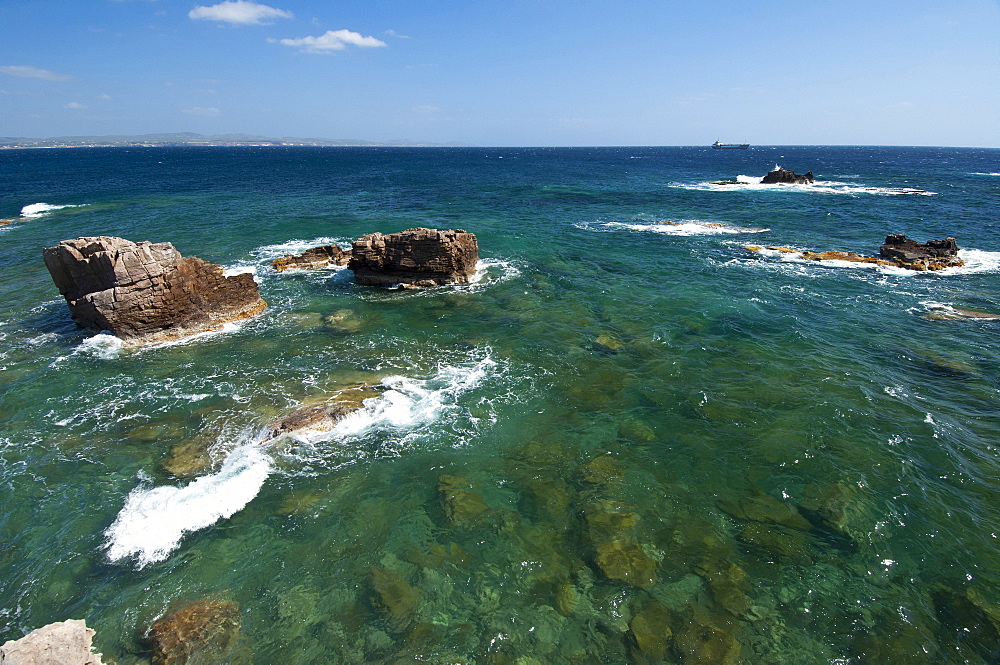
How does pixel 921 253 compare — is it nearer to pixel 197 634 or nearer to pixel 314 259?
pixel 314 259

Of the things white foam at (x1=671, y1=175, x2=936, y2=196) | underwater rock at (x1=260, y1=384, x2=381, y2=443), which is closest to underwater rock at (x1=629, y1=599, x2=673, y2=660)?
underwater rock at (x1=260, y1=384, x2=381, y2=443)

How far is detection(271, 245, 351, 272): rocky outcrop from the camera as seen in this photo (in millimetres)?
32906

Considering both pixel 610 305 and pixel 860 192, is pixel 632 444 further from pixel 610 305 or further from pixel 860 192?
pixel 860 192

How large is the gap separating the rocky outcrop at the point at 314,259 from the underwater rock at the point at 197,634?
25791 millimetres

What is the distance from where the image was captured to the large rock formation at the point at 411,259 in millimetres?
29453

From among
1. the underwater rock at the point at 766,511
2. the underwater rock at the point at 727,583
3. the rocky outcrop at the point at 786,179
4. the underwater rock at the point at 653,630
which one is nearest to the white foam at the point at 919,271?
the underwater rock at the point at 766,511

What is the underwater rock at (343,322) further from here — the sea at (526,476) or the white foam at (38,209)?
the white foam at (38,209)

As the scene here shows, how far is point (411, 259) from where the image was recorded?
29.6m

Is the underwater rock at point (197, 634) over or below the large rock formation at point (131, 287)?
below

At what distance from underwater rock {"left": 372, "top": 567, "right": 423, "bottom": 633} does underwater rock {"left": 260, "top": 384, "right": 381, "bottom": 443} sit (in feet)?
20.6

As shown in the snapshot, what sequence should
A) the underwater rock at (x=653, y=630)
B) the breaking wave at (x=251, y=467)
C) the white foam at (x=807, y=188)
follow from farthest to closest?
the white foam at (x=807, y=188), the breaking wave at (x=251, y=467), the underwater rock at (x=653, y=630)

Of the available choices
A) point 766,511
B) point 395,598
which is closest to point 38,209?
point 395,598

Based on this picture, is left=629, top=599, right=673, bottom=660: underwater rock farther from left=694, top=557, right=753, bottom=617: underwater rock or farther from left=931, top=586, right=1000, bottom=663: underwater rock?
left=931, top=586, right=1000, bottom=663: underwater rock

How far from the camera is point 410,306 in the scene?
87.5 ft
